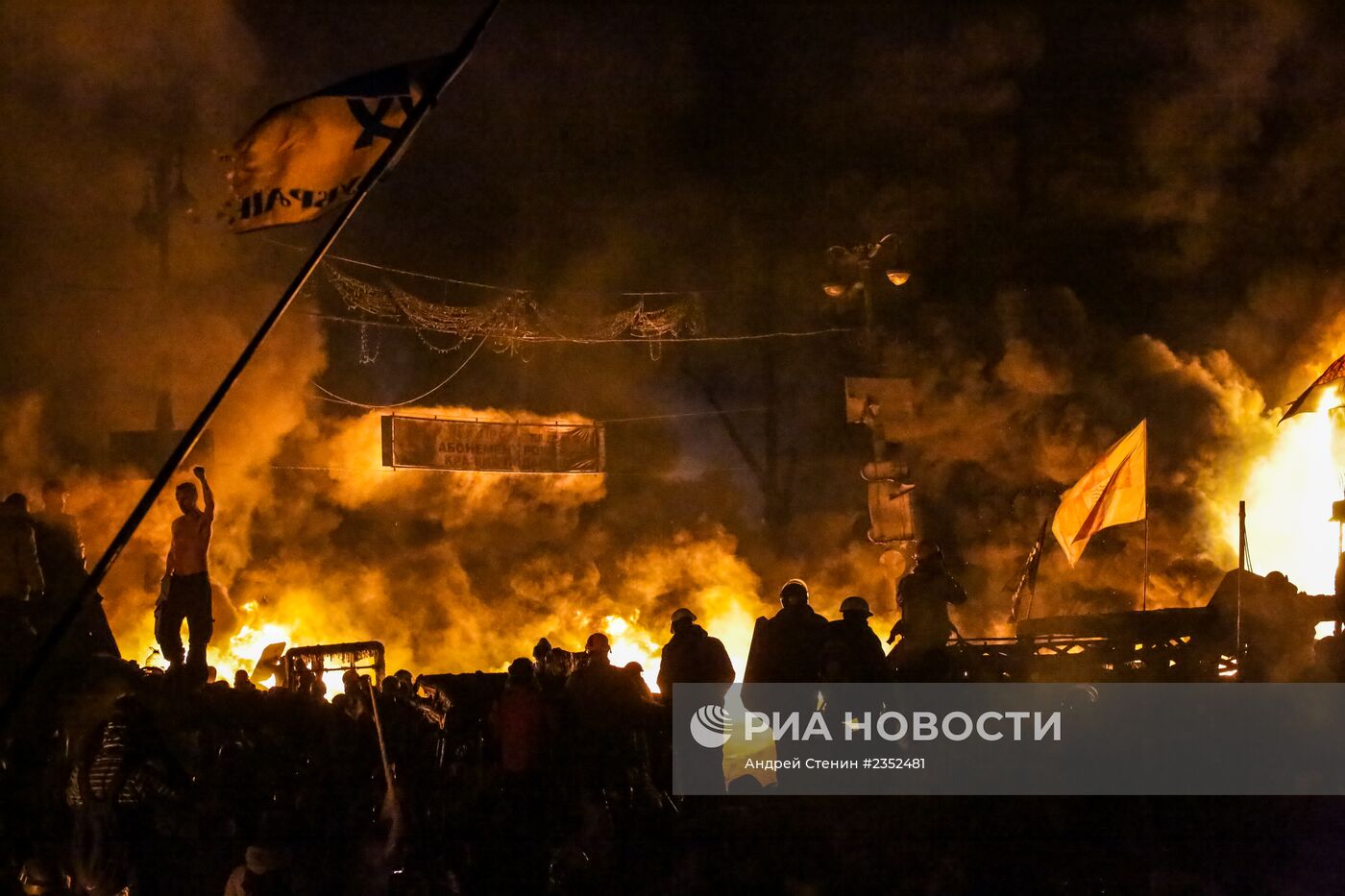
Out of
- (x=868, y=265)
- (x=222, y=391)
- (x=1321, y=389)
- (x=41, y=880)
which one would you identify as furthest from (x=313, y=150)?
(x=868, y=265)

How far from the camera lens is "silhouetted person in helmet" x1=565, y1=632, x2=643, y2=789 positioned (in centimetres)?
955

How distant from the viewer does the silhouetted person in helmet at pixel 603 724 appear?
31.3ft

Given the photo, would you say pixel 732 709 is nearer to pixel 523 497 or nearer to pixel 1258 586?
pixel 1258 586

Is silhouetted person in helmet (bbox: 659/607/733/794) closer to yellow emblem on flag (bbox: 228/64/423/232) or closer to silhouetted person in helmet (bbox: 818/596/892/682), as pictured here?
silhouetted person in helmet (bbox: 818/596/892/682)

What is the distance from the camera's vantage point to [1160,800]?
9.74m

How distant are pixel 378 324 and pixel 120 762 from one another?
15596mm

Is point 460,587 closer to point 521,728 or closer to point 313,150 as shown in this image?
point 521,728

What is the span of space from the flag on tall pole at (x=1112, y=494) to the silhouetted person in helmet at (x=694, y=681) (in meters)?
4.71

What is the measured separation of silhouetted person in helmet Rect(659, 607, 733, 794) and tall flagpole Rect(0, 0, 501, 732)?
14.8 ft

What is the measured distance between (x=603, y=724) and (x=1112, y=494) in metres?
5.83

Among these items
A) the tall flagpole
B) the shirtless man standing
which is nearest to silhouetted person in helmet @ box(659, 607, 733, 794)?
the shirtless man standing

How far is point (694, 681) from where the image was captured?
380 inches

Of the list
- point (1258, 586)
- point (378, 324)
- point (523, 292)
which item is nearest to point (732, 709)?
point (1258, 586)

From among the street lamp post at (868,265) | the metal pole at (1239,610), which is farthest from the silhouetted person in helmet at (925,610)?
the street lamp post at (868,265)
